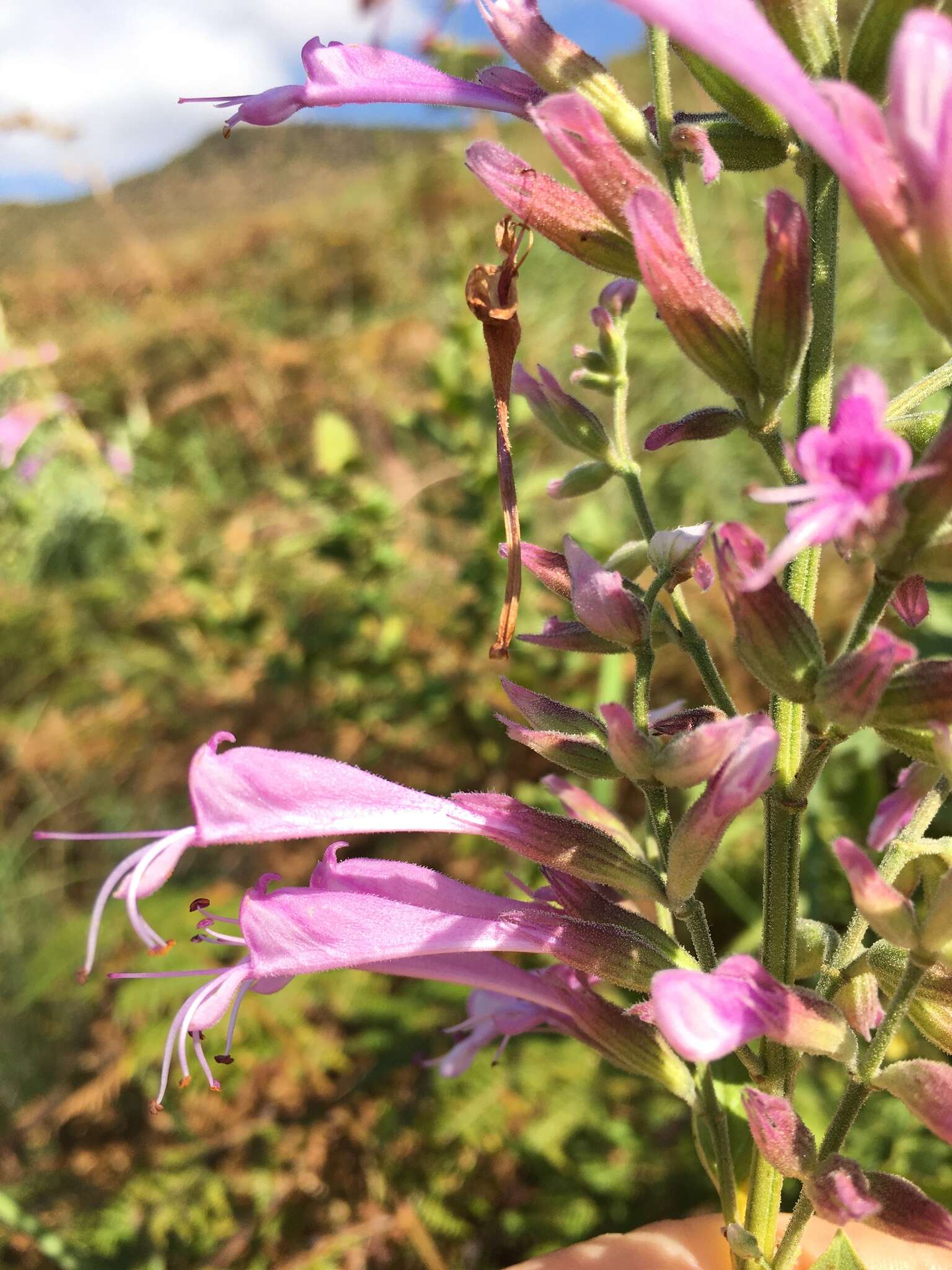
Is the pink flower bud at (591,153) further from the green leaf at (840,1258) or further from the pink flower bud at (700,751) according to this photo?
the green leaf at (840,1258)

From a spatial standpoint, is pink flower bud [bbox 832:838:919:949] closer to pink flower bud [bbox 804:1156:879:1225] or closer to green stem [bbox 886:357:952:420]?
pink flower bud [bbox 804:1156:879:1225]

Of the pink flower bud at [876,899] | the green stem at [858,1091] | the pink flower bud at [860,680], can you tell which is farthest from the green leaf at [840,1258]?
the pink flower bud at [860,680]

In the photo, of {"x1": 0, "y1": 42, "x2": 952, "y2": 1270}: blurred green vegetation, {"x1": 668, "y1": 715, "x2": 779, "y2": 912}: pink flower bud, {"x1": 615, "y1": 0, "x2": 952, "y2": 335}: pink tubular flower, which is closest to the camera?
{"x1": 615, "y1": 0, "x2": 952, "y2": 335}: pink tubular flower

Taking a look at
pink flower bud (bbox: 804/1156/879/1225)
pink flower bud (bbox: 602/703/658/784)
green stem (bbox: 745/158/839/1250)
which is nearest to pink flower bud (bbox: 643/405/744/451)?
green stem (bbox: 745/158/839/1250)

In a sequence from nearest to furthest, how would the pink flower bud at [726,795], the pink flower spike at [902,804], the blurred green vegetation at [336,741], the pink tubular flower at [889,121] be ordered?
1. the pink tubular flower at [889,121]
2. the pink flower bud at [726,795]
3. the pink flower spike at [902,804]
4. the blurred green vegetation at [336,741]

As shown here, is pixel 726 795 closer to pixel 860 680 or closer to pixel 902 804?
pixel 860 680

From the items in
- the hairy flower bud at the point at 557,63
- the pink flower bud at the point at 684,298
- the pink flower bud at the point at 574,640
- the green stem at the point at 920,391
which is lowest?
the pink flower bud at the point at 574,640
